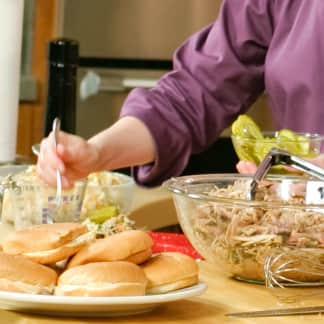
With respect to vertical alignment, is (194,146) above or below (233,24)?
below

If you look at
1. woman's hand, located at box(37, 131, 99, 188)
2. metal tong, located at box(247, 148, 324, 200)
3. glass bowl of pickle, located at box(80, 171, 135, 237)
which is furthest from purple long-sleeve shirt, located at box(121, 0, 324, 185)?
metal tong, located at box(247, 148, 324, 200)

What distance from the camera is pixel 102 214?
56.6 inches

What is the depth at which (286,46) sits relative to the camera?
66.7 inches

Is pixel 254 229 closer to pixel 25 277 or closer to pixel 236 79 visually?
pixel 25 277

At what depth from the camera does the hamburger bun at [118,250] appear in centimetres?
97

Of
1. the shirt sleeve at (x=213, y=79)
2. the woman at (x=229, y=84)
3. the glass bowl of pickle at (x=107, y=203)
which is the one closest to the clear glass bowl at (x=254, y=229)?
the glass bowl of pickle at (x=107, y=203)

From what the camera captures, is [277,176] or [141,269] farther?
[277,176]

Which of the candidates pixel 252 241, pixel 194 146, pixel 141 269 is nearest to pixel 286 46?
pixel 194 146

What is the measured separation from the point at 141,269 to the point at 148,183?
2.66ft


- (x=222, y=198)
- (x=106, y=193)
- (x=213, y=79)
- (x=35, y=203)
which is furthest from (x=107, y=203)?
(x=222, y=198)

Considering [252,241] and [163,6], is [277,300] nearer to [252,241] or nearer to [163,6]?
[252,241]

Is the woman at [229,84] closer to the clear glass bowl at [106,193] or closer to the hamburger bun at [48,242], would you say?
the clear glass bowl at [106,193]

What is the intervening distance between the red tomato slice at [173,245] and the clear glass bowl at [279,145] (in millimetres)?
159

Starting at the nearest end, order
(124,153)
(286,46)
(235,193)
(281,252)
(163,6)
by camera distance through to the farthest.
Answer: (281,252), (235,193), (124,153), (286,46), (163,6)
